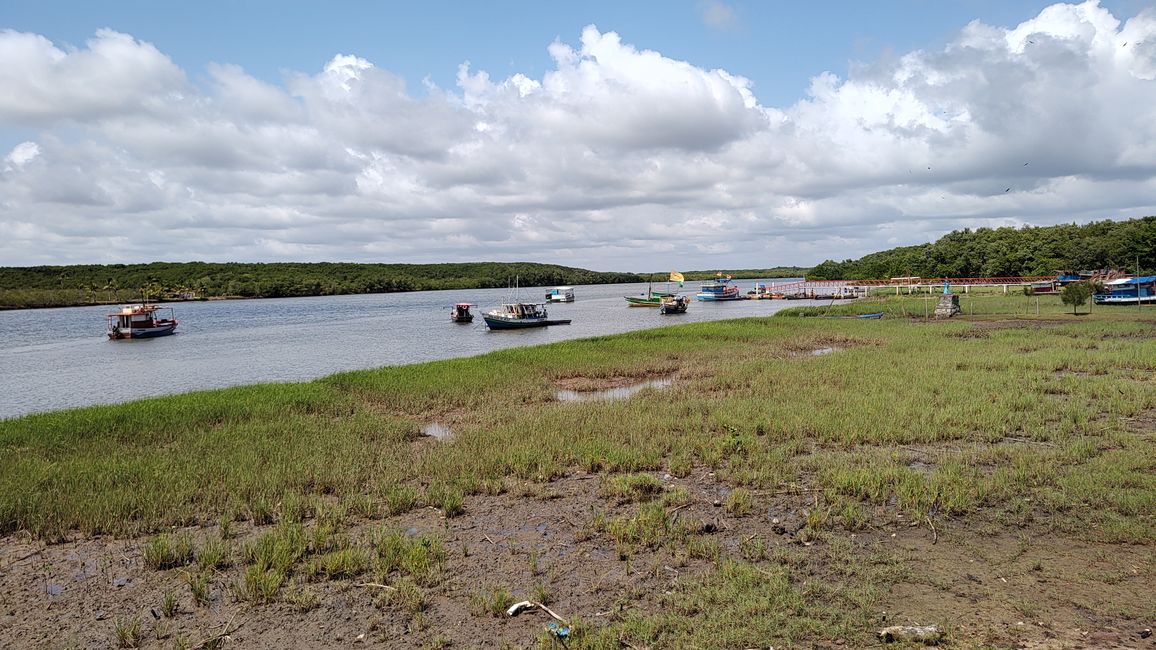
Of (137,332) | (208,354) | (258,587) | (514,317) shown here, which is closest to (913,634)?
(258,587)

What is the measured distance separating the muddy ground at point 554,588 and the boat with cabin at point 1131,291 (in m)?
56.9

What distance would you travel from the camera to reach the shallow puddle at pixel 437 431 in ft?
51.6

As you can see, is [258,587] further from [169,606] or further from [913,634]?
[913,634]

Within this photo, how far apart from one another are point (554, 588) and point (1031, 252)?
12564 centimetres

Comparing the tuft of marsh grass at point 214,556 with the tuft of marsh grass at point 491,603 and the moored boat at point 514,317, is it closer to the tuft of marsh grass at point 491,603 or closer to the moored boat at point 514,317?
the tuft of marsh grass at point 491,603

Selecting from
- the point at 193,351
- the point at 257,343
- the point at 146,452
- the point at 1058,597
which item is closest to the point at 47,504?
the point at 146,452

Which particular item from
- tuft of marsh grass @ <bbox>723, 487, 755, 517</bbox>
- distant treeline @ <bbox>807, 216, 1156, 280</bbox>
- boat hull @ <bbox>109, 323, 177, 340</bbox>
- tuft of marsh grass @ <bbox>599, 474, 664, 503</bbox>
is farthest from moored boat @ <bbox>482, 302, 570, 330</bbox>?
distant treeline @ <bbox>807, 216, 1156, 280</bbox>

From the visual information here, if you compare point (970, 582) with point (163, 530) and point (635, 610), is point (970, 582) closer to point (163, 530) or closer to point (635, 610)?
point (635, 610)

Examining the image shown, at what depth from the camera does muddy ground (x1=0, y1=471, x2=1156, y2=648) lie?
6172 millimetres

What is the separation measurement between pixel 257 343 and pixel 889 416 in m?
47.6

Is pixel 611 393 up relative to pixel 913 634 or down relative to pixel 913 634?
down

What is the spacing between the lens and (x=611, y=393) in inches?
858

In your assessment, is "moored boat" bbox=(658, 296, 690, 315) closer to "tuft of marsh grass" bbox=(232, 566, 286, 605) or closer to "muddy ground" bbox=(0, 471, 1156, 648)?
"muddy ground" bbox=(0, 471, 1156, 648)

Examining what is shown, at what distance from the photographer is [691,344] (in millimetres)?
33125
